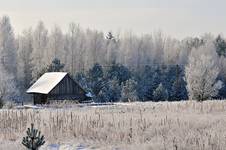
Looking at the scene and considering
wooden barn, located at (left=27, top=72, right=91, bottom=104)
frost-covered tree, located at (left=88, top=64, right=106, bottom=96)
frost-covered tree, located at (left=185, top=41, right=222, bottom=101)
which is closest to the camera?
frost-covered tree, located at (left=185, top=41, right=222, bottom=101)

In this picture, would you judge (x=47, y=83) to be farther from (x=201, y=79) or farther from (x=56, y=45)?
(x=56, y=45)

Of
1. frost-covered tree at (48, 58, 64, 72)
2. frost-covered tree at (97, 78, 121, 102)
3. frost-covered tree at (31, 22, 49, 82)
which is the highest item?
frost-covered tree at (31, 22, 49, 82)

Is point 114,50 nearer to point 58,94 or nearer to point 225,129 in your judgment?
point 58,94

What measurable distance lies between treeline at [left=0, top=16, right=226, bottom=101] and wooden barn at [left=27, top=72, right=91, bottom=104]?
13.6 feet

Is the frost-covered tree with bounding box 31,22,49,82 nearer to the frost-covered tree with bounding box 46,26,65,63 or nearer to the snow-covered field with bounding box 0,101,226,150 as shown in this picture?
the frost-covered tree with bounding box 46,26,65,63

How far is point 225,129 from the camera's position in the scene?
12.9m

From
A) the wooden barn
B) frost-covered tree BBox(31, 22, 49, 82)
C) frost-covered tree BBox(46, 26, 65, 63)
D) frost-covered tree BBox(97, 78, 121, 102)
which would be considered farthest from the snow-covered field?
frost-covered tree BBox(46, 26, 65, 63)

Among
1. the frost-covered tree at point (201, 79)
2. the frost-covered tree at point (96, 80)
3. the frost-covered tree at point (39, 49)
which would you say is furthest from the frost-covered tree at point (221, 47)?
the frost-covered tree at point (39, 49)

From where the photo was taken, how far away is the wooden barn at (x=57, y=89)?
50.0 m

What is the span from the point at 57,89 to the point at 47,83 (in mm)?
2092

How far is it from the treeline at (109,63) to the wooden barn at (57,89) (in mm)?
4144

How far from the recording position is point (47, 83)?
51.6m

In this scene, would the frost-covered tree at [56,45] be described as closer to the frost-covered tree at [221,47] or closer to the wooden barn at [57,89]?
the wooden barn at [57,89]

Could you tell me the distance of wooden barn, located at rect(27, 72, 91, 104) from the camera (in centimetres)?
4997
